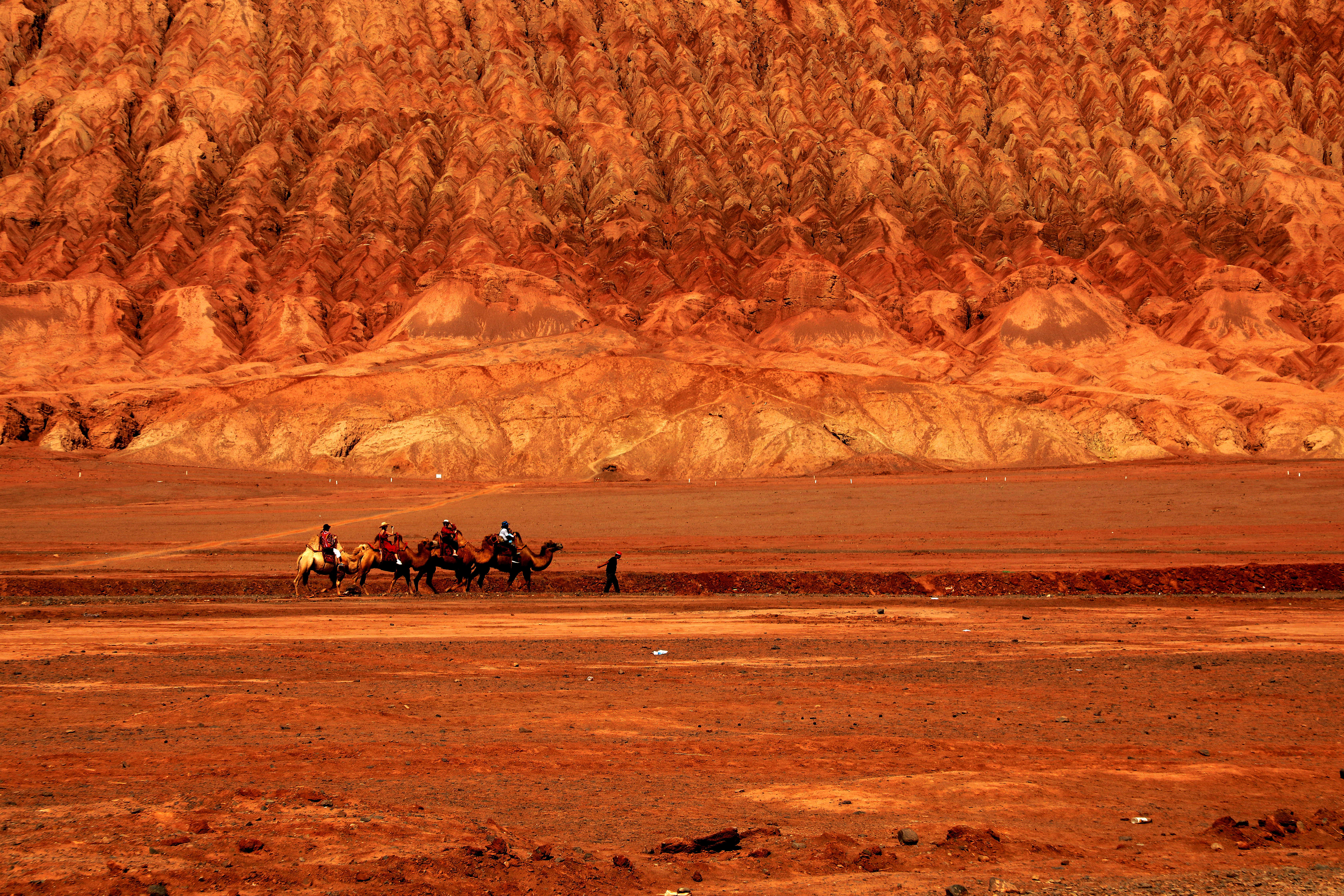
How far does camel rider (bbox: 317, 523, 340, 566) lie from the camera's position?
26.5 m

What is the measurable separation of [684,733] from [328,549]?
17.4 metres

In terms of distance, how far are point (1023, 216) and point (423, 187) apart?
6656cm

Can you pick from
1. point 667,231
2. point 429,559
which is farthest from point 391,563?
point 667,231

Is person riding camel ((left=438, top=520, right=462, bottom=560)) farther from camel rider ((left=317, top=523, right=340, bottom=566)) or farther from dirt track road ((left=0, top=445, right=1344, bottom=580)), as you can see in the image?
dirt track road ((left=0, top=445, right=1344, bottom=580))

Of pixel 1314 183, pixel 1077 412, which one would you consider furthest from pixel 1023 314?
pixel 1314 183

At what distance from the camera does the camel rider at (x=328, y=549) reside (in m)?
26.5

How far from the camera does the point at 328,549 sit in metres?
26.6

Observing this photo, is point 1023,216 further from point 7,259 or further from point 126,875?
point 126,875

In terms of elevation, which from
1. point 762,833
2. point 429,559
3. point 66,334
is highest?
point 66,334

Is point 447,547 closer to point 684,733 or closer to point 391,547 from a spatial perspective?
point 391,547

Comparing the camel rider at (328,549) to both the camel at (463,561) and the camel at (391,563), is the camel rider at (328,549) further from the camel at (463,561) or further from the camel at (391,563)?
the camel at (463,561)

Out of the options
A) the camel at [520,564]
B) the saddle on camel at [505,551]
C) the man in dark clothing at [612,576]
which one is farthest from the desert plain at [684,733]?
the saddle on camel at [505,551]

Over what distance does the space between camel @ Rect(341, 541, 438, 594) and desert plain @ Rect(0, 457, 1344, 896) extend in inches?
26.5

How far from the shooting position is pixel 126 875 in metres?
6.60
